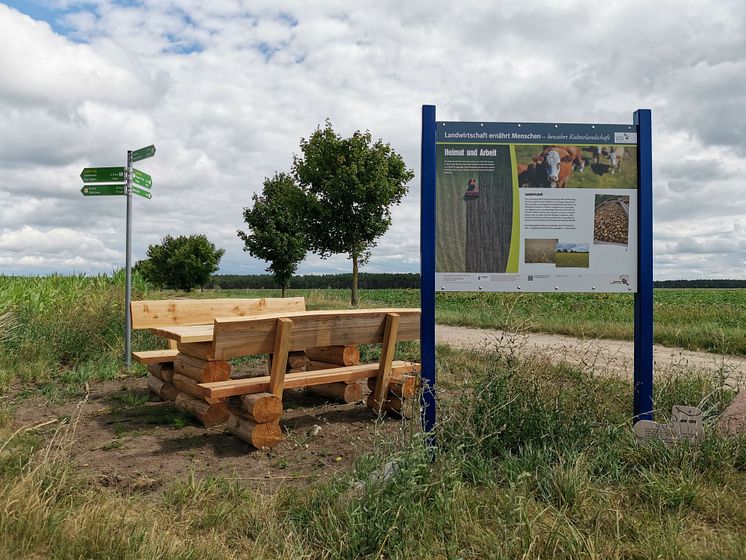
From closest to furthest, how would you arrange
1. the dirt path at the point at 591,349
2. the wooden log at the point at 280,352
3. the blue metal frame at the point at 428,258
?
the blue metal frame at the point at 428,258 → the wooden log at the point at 280,352 → the dirt path at the point at 591,349

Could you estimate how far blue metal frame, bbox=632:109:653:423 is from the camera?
508cm

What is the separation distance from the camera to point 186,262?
53.0 metres

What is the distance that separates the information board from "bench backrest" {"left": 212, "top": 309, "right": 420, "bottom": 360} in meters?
1.30

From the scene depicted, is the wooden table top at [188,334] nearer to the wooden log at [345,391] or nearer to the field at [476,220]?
the wooden log at [345,391]

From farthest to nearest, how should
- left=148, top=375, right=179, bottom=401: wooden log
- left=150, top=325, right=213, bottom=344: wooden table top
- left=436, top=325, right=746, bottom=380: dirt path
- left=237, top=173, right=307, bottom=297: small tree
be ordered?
left=237, top=173, right=307, bottom=297: small tree, left=436, top=325, right=746, bottom=380: dirt path, left=148, top=375, right=179, bottom=401: wooden log, left=150, top=325, right=213, bottom=344: wooden table top

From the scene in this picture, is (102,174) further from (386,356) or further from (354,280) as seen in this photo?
(354,280)

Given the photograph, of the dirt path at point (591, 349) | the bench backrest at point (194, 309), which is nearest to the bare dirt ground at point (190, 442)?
the bench backrest at point (194, 309)

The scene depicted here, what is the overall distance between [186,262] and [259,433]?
165 ft

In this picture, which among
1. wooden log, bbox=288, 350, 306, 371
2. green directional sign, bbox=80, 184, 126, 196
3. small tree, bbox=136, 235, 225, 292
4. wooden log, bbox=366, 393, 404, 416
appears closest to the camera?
wooden log, bbox=366, 393, 404, 416

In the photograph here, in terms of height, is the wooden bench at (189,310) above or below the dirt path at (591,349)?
above

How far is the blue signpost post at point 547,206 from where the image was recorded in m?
4.77

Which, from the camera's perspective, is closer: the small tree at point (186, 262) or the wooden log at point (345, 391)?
the wooden log at point (345, 391)

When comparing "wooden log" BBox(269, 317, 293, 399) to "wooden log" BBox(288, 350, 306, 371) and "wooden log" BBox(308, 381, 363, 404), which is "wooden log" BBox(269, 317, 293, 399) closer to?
"wooden log" BBox(308, 381, 363, 404)

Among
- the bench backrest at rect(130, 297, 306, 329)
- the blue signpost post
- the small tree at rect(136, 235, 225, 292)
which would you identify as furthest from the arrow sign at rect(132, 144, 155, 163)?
the small tree at rect(136, 235, 225, 292)
